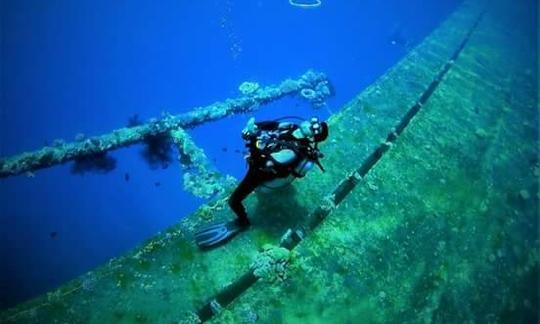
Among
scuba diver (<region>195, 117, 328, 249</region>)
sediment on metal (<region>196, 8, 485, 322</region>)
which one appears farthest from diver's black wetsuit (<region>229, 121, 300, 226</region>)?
sediment on metal (<region>196, 8, 485, 322</region>)

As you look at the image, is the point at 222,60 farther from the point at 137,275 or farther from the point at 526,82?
the point at 137,275

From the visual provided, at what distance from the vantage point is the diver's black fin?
3488 mm

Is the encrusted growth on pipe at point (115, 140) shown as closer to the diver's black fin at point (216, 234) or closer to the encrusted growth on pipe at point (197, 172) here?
the encrusted growth on pipe at point (197, 172)

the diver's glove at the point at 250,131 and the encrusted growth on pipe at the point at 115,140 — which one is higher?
the diver's glove at the point at 250,131

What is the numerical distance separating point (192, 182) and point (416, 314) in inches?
163

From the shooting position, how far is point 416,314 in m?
3.41

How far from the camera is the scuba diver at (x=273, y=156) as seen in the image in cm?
323

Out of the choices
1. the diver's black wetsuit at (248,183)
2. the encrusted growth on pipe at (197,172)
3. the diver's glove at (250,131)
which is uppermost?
the diver's glove at (250,131)

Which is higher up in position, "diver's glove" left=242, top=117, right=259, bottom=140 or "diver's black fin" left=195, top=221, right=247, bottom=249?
"diver's glove" left=242, top=117, right=259, bottom=140

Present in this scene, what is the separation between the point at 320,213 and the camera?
3.93 metres

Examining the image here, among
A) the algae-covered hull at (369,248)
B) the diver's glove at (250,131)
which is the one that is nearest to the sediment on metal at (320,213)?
the algae-covered hull at (369,248)

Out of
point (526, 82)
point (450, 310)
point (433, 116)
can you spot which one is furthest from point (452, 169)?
point (526, 82)

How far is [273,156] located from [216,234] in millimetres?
995

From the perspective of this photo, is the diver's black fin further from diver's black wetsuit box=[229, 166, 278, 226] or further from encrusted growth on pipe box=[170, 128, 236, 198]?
encrusted growth on pipe box=[170, 128, 236, 198]
